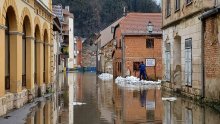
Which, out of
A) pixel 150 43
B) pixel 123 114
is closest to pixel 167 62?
pixel 123 114

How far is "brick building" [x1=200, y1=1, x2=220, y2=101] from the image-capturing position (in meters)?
16.9

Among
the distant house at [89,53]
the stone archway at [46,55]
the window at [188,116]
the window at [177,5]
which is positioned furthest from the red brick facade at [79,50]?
the window at [188,116]

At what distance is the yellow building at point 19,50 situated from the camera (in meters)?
15.0

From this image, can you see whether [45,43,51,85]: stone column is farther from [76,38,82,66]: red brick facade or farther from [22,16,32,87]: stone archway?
[76,38,82,66]: red brick facade

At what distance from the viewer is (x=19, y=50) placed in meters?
17.5

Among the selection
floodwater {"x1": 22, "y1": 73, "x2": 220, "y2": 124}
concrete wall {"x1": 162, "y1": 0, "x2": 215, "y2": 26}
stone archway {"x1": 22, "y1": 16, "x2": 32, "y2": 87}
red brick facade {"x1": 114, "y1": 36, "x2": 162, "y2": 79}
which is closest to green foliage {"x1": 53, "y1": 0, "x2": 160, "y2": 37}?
red brick facade {"x1": 114, "y1": 36, "x2": 162, "y2": 79}

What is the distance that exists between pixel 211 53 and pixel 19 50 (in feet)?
25.9

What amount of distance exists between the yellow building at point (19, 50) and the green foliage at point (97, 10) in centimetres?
8700

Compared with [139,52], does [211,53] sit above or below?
below

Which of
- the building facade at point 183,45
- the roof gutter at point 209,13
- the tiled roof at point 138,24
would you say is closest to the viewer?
the roof gutter at point 209,13

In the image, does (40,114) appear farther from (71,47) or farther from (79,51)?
(79,51)

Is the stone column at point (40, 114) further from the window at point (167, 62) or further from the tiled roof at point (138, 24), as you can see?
the tiled roof at point (138, 24)

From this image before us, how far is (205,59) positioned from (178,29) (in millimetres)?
5844

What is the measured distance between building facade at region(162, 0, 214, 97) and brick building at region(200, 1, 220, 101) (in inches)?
19.6
